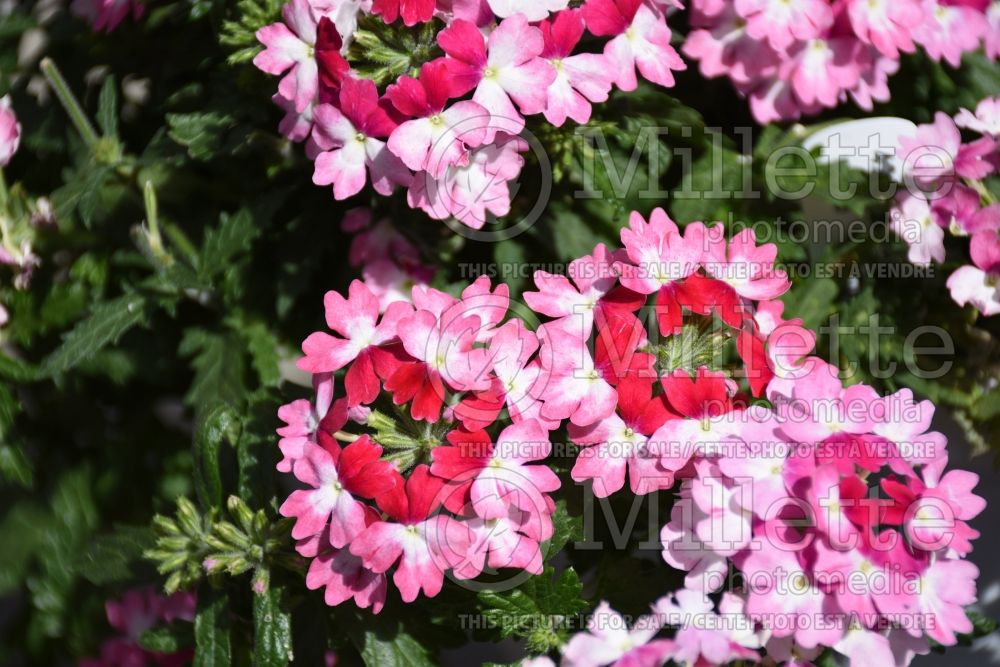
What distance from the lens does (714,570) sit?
3.06 ft

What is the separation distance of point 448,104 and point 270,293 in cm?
51

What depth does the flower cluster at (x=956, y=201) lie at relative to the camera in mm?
1158

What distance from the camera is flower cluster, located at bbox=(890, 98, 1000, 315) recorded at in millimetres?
1158

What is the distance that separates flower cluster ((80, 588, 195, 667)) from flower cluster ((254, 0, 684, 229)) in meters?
0.72

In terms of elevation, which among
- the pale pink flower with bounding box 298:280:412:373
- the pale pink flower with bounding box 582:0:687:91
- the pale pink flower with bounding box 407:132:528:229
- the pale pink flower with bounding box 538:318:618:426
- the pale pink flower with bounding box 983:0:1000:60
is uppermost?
the pale pink flower with bounding box 582:0:687:91

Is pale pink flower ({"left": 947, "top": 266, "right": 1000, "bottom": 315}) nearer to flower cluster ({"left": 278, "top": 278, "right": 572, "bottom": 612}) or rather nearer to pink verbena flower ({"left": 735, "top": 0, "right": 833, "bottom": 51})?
pink verbena flower ({"left": 735, "top": 0, "right": 833, "bottom": 51})

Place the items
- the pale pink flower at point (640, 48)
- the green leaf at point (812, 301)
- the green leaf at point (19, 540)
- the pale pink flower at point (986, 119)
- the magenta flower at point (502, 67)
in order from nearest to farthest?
the magenta flower at point (502, 67), the pale pink flower at point (640, 48), the pale pink flower at point (986, 119), the green leaf at point (812, 301), the green leaf at point (19, 540)

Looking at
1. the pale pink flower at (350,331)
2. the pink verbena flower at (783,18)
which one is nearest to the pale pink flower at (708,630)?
the pale pink flower at (350,331)

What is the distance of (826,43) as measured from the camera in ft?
4.26

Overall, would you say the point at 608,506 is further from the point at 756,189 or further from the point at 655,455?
the point at 756,189

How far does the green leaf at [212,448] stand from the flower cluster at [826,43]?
79 cm

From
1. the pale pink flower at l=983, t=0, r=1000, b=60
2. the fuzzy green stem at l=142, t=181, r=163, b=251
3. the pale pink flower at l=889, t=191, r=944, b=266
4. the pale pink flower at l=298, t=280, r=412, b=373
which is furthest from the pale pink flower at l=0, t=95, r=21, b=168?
the pale pink flower at l=983, t=0, r=1000, b=60

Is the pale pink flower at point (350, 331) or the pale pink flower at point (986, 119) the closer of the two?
the pale pink flower at point (350, 331)

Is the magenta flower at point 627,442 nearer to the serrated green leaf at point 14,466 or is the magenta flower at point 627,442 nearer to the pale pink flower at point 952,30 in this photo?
the pale pink flower at point 952,30
